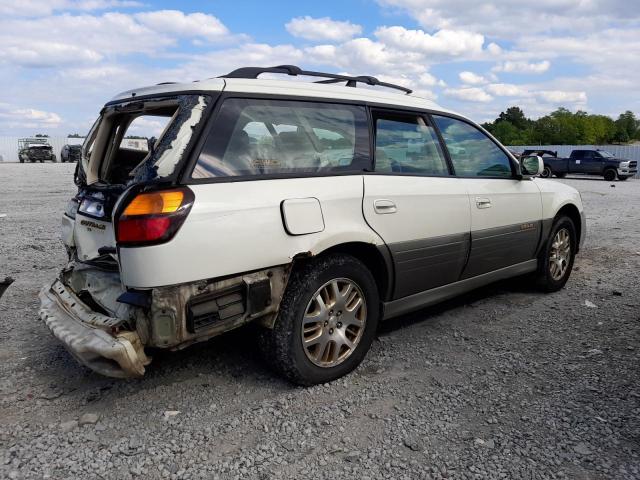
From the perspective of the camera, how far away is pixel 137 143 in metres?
4.18

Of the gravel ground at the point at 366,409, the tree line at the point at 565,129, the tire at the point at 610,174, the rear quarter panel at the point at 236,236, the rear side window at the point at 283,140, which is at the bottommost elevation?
the gravel ground at the point at 366,409

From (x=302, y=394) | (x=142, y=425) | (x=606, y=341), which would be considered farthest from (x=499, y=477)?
(x=606, y=341)

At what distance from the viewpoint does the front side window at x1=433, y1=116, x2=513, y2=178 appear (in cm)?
414

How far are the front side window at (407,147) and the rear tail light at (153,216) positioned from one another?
1461 millimetres

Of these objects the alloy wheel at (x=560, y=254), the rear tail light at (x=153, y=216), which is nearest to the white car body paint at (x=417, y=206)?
the rear tail light at (x=153, y=216)

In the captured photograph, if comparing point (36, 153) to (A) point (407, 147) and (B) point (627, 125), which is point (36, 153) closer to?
(A) point (407, 147)

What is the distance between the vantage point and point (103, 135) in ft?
12.4

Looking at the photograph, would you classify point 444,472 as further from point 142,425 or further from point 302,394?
point 142,425

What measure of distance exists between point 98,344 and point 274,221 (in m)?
1.09

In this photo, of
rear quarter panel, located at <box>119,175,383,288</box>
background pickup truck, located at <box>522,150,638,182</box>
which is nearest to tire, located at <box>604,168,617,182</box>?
background pickup truck, located at <box>522,150,638,182</box>

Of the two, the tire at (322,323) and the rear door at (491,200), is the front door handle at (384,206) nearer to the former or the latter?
the tire at (322,323)

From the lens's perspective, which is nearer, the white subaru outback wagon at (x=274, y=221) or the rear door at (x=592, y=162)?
the white subaru outback wagon at (x=274, y=221)

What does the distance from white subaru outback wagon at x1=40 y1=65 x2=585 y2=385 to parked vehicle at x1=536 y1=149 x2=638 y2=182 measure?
24.6 m

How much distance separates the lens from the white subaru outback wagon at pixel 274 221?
2.61m
